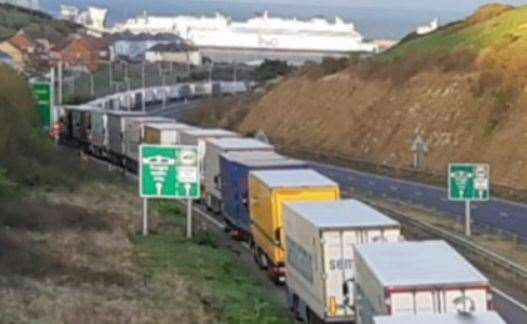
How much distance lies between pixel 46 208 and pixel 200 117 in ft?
235

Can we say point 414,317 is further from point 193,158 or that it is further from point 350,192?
point 350,192

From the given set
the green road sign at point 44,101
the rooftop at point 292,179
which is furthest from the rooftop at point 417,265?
the green road sign at point 44,101

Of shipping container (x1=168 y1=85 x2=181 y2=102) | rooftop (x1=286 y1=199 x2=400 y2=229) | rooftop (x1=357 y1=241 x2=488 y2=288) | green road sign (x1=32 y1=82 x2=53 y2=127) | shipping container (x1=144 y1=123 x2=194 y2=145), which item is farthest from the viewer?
shipping container (x1=168 y1=85 x2=181 y2=102)

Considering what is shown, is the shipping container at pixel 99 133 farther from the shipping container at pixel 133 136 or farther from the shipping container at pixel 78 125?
the shipping container at pixel 133 136

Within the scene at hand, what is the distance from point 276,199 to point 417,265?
1144 centimetres

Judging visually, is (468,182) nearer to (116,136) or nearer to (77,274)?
(77,274)

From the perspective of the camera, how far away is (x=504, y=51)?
3334 inches

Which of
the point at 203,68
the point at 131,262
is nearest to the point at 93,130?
the point at 131,262

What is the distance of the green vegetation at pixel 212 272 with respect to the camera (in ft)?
86.3

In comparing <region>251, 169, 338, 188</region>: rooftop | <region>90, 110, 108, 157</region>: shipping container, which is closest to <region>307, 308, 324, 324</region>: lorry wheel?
<region>251, 169, 338, 188</region>: rooftop

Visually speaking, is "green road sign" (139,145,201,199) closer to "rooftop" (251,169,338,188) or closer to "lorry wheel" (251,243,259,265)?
"lorry wheel" (251,243,259,265)

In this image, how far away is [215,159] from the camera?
1818 inches

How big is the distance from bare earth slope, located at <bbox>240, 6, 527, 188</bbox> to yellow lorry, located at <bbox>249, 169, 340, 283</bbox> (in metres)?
32.0

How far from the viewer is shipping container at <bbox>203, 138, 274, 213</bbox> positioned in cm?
4553
